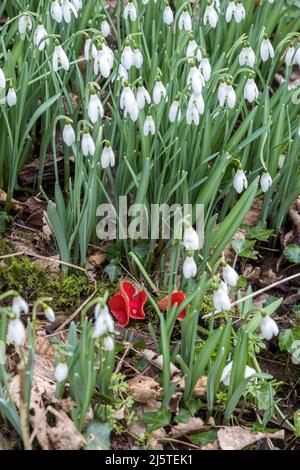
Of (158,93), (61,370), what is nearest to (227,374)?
(61,370)

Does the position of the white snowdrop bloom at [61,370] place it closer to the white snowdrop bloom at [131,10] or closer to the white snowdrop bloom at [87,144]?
the white snowdrop bloom at [87,144]

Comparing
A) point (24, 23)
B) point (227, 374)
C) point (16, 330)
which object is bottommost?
point (227, 374)

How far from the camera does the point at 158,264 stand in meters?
3.41

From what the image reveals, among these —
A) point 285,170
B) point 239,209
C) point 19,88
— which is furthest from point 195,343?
point 19,88

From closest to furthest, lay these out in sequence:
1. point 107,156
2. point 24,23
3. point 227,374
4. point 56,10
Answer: point 227,374, point 107,156, point 56,10, point 24,23

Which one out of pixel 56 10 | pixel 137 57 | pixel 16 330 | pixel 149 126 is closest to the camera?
pixel 16 330

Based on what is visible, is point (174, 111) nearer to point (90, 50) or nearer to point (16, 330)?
point (90, 50)

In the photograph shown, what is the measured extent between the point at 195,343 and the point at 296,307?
576 mm

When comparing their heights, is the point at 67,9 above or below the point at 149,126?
above

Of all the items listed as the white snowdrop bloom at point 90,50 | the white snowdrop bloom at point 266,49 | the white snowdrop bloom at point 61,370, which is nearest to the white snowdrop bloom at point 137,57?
the white snowdrop bloom at point 90,50

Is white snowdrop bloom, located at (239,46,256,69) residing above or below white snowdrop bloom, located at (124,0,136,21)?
below

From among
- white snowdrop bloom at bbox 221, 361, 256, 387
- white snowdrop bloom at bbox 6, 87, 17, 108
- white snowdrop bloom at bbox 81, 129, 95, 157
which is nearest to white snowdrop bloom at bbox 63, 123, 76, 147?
white snowdrop bloom at bbox 81, 129, 95, 157

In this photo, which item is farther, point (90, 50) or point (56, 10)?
point (56, 10)

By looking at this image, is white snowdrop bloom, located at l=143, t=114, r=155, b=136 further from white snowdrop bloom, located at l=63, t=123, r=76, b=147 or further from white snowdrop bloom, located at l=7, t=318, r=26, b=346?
white snowdrop bloom, located at l=7, t=318, r=26, b=346
